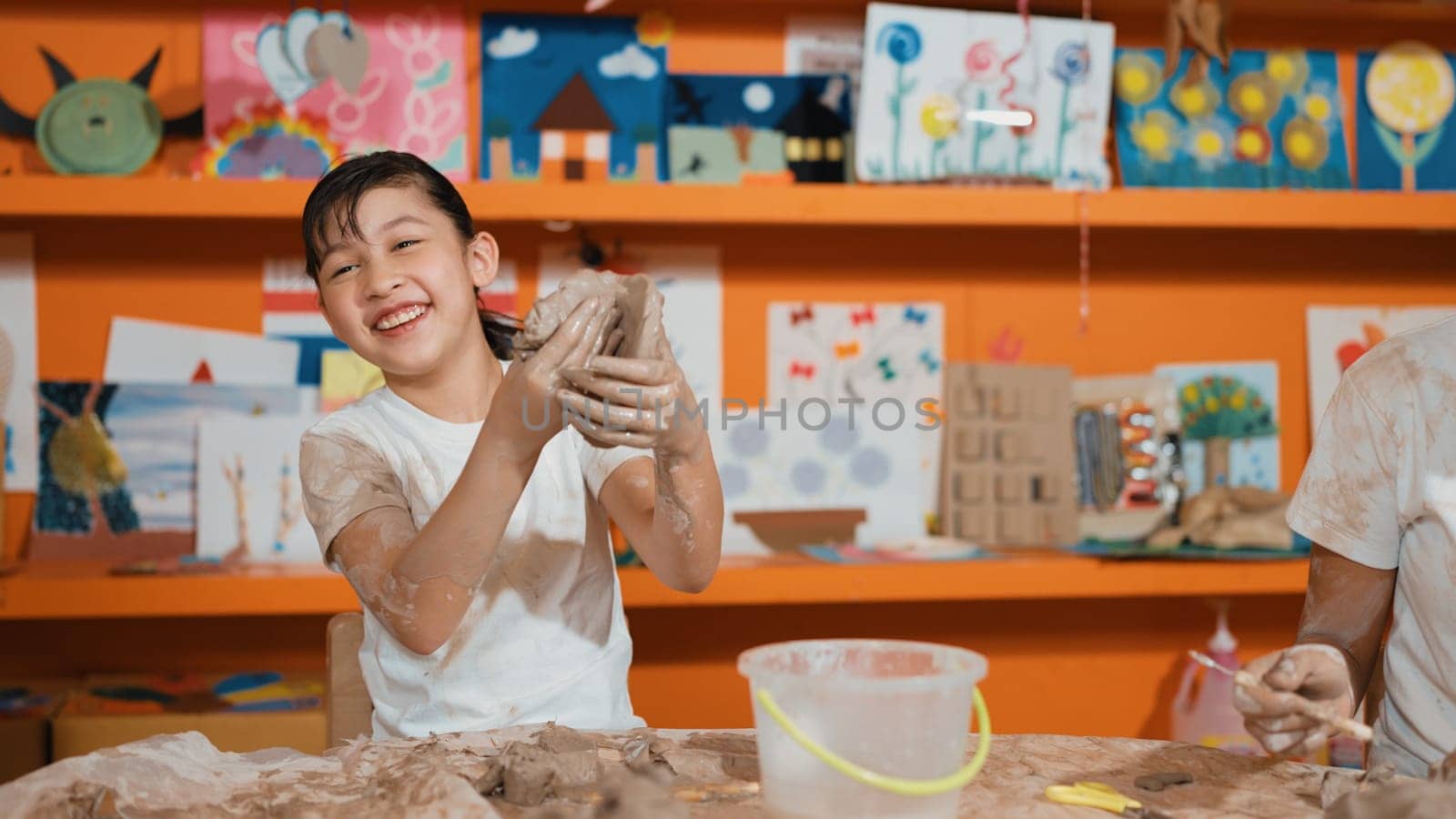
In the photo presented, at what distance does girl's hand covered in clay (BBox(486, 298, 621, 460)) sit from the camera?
3.62 ft

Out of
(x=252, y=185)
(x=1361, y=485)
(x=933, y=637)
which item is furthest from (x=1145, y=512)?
(x=252, y=185)

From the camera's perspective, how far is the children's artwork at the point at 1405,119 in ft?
8.39

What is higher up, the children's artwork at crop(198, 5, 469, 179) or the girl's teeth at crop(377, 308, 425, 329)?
the children's artwork at crop(198, 5, 469, 179)

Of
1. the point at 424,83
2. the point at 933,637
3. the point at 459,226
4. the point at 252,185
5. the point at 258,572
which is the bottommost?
the point at 933,637

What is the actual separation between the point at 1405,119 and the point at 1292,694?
2.05 m

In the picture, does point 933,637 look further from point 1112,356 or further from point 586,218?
point 586,218

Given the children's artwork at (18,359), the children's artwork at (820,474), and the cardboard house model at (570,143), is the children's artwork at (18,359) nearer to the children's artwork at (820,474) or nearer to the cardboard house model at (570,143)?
the cardboard house model at (570,143)

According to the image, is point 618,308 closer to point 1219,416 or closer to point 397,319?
point 397,319

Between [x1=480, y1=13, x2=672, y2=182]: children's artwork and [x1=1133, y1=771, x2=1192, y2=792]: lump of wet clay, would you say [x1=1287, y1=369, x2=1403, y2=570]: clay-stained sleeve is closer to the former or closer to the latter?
[x1=1133, y1=771, x2=1192, y2=792]: lump of wet clay

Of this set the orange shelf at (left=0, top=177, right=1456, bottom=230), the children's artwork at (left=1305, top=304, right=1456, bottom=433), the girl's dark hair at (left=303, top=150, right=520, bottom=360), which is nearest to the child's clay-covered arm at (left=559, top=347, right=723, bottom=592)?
the girl's dark hair at (left=303, top=150, right=520, bottom=360)

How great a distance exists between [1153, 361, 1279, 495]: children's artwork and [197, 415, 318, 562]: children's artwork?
181 cm

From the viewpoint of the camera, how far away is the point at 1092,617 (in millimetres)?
2615

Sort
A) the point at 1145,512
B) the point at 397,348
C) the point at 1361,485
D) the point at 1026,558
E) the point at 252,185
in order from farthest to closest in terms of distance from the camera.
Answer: the point at 1145,512, the point at 1026,558, the point at 252,185, the point at 397,348, the point at 1361,485

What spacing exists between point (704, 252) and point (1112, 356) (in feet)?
3.02
